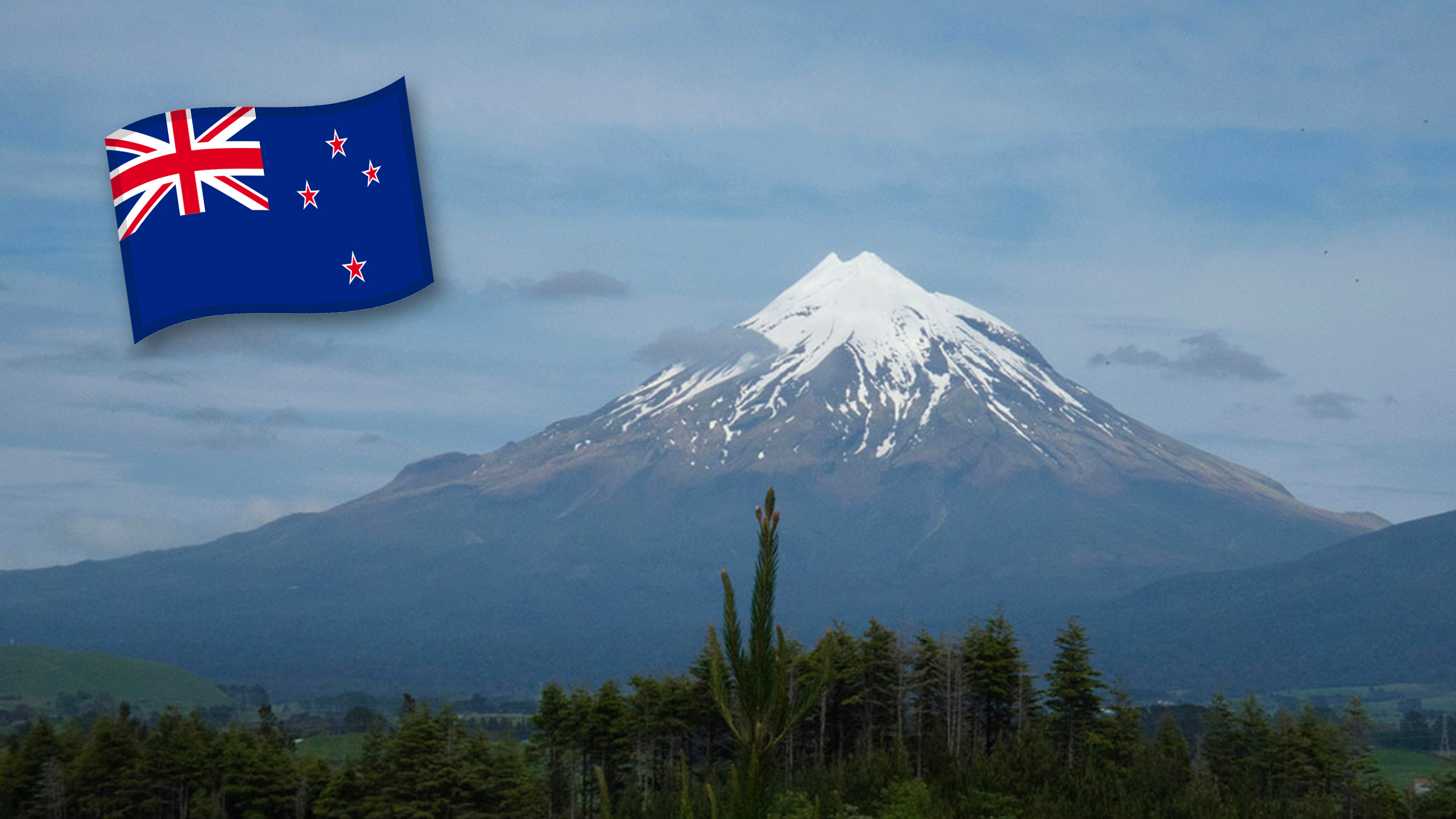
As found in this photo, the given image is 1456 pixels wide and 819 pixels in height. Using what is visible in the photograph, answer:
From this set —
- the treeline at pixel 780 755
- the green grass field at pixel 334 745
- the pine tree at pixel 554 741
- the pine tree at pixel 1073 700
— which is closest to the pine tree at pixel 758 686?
the treeline at pixel 780 755

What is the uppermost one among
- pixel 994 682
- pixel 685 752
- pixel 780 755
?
pixel 994 682

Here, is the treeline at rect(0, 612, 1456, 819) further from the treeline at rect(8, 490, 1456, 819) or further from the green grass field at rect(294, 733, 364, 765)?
the green grass field at rect(294, 733, 364, 765)

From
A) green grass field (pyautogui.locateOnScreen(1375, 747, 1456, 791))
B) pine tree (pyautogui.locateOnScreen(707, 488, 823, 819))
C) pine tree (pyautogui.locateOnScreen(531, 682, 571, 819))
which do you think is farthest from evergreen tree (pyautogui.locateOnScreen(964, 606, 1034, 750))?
green grass field (pyautogui.locateOnScreen(1375, 747, 1456, 791))

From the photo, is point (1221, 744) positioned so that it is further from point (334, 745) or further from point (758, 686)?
point (334, 745)

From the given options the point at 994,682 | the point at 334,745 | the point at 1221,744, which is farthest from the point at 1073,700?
the point at 334,745

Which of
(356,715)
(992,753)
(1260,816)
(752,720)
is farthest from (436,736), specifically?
(356,715)

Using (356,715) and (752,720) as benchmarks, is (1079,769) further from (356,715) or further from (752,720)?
(356,715)
